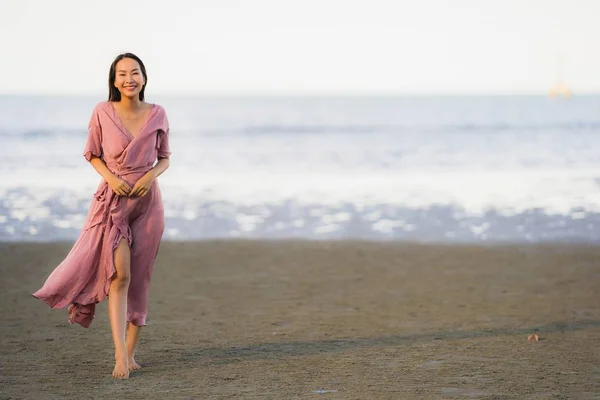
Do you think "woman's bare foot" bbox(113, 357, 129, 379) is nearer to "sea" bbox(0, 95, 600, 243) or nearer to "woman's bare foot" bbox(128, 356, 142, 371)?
"woman's bare foot" bbox(128, 356, 142, 371)

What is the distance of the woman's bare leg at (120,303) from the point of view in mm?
5406

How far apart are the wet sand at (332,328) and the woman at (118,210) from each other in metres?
0.42

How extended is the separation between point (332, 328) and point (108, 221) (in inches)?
80.7

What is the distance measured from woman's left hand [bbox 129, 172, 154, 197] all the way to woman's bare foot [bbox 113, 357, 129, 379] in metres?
0.85

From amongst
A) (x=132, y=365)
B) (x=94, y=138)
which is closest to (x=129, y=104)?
(x=94, y=138)

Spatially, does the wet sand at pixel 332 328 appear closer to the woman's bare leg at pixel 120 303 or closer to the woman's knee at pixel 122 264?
the woman's bare leg at pixel 120 303

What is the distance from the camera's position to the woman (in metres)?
5.39

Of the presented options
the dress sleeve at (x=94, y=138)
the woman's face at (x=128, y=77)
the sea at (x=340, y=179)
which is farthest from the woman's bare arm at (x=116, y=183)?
the sea at (x=340, y=179)

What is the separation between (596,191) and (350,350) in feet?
37.9

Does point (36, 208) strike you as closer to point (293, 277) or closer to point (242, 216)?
point (242, 216)

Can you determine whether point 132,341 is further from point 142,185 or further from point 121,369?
point 142,185

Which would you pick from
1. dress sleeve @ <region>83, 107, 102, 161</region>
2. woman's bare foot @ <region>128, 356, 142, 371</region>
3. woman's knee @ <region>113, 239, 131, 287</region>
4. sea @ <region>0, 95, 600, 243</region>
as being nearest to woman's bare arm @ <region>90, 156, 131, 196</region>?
dress sleeve @ <region>83, 107, 102, 161</region>

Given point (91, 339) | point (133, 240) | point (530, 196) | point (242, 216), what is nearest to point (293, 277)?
point (91, 339)

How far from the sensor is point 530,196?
16172mm
